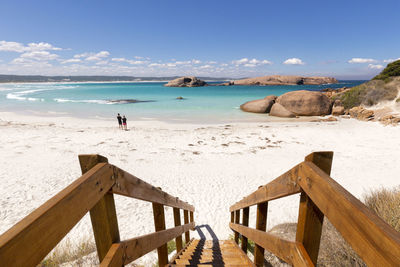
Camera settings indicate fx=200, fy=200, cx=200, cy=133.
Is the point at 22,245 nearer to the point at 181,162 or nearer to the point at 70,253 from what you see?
the point at 70,253

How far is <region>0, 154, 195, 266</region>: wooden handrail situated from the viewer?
66 cm

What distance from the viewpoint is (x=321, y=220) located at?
1.24 m

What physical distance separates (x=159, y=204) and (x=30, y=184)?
297 inches

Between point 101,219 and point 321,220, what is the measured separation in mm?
1353

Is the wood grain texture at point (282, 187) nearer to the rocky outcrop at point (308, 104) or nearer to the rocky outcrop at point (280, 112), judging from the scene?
the rocky outcrop at point (280, 112)

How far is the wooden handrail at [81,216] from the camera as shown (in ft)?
2.17

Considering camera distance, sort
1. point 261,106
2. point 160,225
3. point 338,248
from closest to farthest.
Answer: point 160,225 → point 338,248 → point 261,106

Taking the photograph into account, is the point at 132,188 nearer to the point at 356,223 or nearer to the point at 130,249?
the point at 130,249

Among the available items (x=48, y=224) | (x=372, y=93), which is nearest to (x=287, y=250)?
(x=48, y=224)

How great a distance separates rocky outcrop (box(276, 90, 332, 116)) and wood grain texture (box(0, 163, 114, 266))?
2557cm

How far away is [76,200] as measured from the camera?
0.93 metres

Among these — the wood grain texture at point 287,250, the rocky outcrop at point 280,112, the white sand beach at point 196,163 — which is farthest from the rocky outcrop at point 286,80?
the wood grain texture at point 287,250

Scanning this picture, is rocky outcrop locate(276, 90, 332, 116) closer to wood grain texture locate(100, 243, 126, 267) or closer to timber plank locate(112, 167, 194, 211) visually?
timber plank locate(112, 167, 194, 211)

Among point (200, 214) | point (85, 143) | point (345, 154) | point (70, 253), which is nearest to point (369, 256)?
point (70, 253)
